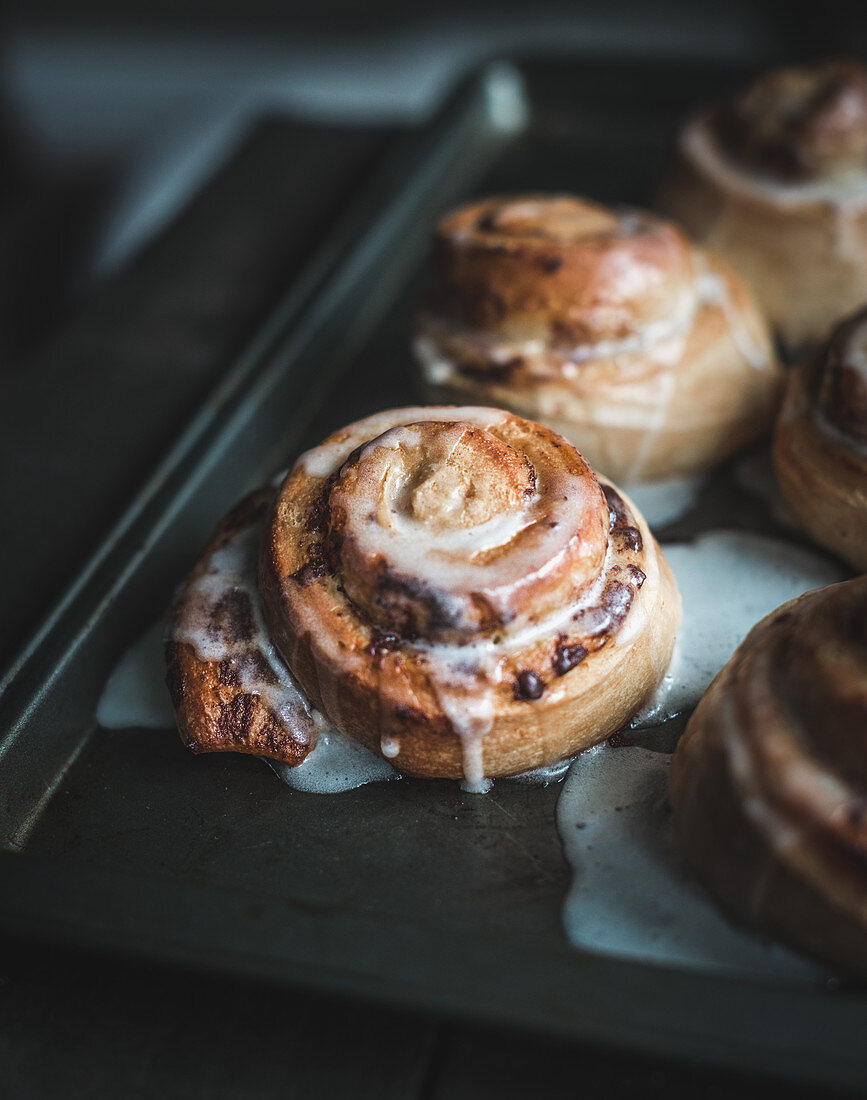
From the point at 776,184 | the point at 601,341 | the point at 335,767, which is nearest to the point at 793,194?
the point at 776,184

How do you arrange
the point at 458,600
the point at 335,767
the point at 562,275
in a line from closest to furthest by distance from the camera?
the point at 458,600 < the point at 335,767 < the point at 562,275

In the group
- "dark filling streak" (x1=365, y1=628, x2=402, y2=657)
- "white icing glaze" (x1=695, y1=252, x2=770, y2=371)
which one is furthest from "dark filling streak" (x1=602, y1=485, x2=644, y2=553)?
"white icing glaze" (x1=695, y1=252, x2=770, y2=371)

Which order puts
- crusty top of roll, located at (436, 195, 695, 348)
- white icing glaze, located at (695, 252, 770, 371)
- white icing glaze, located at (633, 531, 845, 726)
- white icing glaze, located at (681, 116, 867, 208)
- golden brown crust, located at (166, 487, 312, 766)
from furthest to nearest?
white icing glaze, located at (681, 116, 867, 208), white icing glaze, located at (695, 252, 770, 371), crusty top of roll, located at (436, 195, 695, 348), white icing glaze, located at (633, 531, 845, 726), golden brown crust, located at (166, 487, 312, 766)

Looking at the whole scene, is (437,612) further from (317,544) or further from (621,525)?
(621,525)

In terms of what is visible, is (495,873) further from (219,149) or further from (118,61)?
(118,61)

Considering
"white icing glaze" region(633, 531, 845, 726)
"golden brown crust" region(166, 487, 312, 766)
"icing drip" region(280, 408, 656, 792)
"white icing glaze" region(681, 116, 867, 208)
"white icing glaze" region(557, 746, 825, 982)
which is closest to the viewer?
"white icing glaze" region(557, 746, 825, 982)

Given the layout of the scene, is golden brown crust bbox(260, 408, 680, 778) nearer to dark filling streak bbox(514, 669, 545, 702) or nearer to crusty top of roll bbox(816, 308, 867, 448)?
dark filling streak bbox(514, 669, 545, 702)
